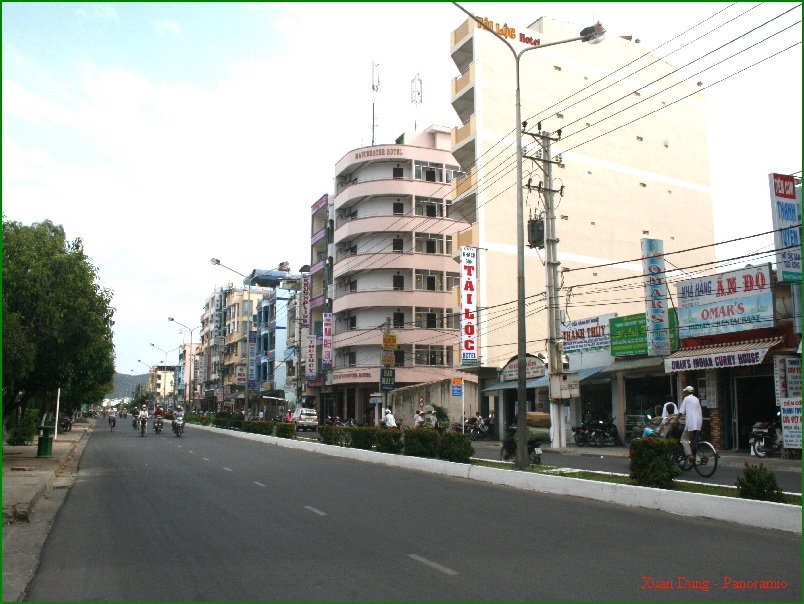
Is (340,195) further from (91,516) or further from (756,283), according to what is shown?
(91,516)

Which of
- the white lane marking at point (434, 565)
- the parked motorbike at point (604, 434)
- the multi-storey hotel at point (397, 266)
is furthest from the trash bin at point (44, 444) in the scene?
the multi-storey hotel at point (397, 266)

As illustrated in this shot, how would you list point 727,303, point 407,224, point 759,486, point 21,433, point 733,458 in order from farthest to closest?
point 407,224
point 21,433
point 727,303
point 733,458
point 759,486

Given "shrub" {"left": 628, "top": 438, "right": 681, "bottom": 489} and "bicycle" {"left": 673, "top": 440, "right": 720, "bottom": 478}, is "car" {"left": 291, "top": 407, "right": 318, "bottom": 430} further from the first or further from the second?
"shrub" {"left": 628, "top": 438, "right": 681, "bottom": 489}

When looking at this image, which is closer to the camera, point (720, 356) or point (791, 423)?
point (791, 423)

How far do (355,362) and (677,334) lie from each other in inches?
1440

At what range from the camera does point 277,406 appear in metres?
86.6

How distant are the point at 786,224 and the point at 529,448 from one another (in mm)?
10192

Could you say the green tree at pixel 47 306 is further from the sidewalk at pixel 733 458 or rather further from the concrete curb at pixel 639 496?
the sidewalk at pixel 733 458

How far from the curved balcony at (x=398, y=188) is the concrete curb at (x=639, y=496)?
39.6 metres

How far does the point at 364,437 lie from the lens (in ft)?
86.8

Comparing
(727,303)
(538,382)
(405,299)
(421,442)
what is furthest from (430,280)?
(421,442)

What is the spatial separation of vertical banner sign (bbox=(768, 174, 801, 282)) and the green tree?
1950 centimetres

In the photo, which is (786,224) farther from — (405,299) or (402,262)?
(402,262)

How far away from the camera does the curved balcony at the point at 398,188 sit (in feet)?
195
